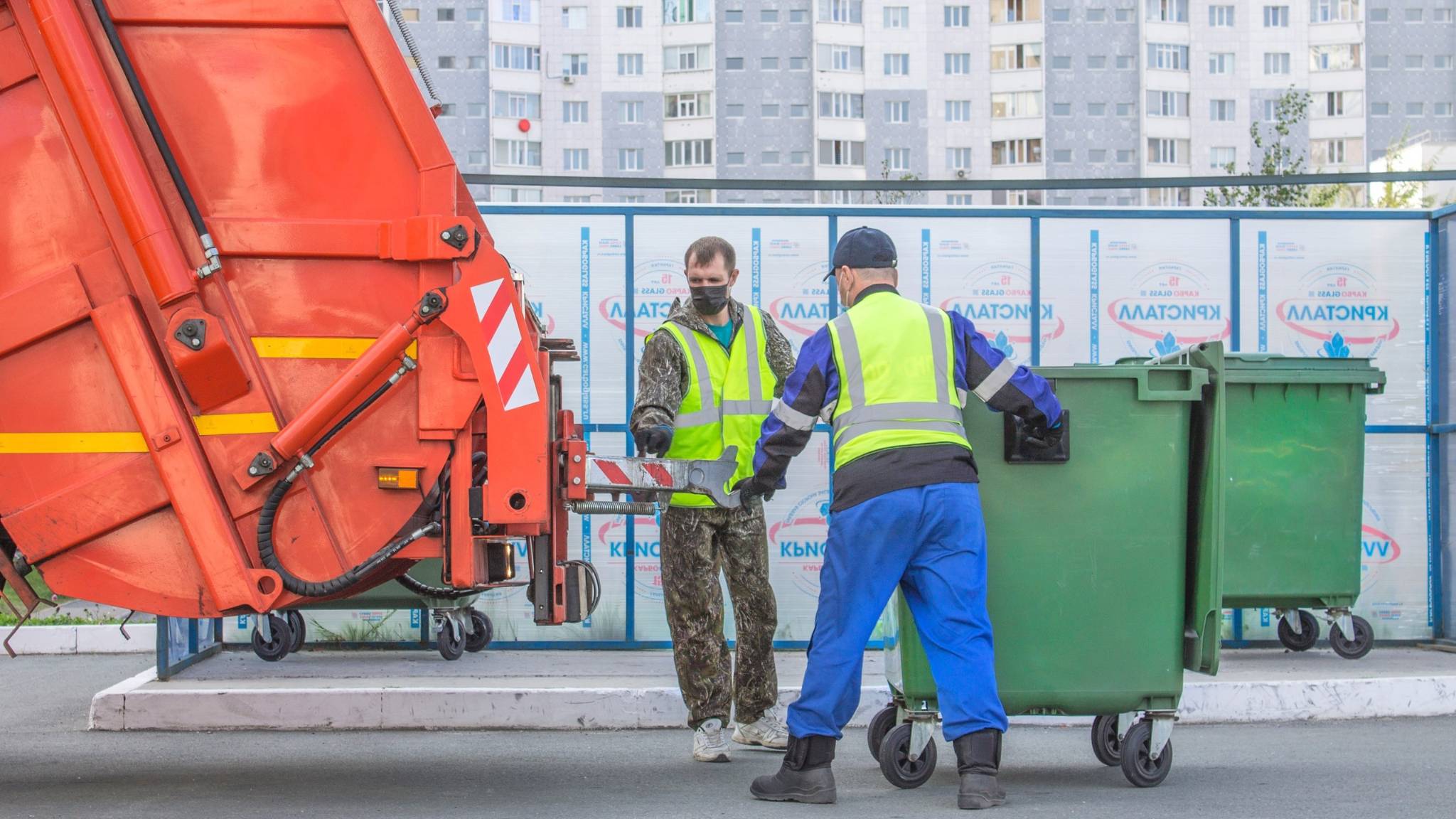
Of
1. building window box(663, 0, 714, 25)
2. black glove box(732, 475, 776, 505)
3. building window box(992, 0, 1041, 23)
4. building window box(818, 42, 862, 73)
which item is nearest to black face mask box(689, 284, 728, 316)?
black glove box(732, 475, 776, 505)

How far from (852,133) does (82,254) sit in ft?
180

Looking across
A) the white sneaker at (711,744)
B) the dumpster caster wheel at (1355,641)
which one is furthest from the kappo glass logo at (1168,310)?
the white sneaker at (711,744)

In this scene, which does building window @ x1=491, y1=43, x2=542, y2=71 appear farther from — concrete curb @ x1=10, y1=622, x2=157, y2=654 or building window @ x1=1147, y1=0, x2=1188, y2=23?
concrete curb @ x1=10, y1=622, x2=157, y2=654

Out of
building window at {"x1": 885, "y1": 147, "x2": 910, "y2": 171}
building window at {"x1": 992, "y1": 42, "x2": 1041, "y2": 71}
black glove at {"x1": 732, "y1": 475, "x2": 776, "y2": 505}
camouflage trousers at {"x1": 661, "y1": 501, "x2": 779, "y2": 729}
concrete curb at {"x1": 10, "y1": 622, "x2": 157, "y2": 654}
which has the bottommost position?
concrete curb at {"x1": 10, "y1": 622, "x2": 157, "y2": 654}

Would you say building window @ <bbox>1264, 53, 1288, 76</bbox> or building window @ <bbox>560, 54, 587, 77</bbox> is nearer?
building window @ <bbox>560, 54, 587, 77</bbox>

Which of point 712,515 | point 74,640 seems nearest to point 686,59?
point 74,640

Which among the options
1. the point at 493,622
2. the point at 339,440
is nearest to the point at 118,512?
the point at 339,440

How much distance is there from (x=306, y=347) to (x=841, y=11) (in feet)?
183

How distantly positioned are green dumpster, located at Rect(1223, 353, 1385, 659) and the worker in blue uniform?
3.39 metres

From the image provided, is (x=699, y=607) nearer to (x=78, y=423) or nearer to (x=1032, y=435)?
(x=1032, y=435)

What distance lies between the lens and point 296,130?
4531 mm

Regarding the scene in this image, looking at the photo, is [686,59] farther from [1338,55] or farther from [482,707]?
[482,707]

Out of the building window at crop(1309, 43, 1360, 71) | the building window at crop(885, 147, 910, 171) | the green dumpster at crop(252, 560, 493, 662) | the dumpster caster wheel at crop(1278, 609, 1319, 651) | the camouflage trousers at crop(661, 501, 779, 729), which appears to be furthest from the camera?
the building window at crop(1309, 43, 1360, 71)

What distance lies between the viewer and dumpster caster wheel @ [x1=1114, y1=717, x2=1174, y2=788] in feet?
16.2
